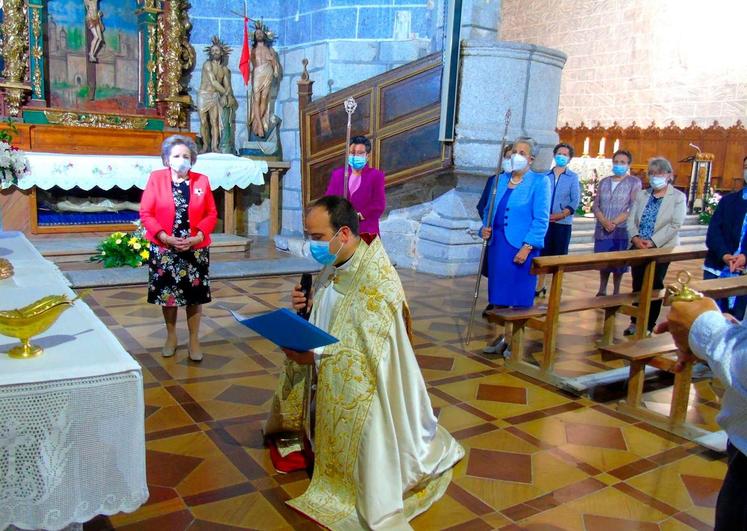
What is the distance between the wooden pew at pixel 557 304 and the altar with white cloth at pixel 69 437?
290 centimetres

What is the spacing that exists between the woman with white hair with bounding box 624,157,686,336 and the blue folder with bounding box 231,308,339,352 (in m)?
3.84

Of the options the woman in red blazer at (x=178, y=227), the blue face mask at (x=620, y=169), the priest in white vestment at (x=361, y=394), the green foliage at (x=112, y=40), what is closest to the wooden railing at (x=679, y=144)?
the blue face mask at (x=620, y=169)

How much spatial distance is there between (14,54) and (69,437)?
25.4ft

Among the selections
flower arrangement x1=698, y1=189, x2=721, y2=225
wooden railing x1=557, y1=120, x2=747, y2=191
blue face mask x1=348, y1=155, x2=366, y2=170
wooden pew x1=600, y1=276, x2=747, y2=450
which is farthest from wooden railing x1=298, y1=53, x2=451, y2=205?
wooden railing x1=557, y1=120, x2=747, y2=191

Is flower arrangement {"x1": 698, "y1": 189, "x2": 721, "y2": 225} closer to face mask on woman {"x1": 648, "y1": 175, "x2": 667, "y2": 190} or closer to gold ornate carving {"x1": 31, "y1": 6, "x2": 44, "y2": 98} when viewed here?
face mask on woman {"x1": 648, "y1": 175, "x2": 667, "y2": 190}

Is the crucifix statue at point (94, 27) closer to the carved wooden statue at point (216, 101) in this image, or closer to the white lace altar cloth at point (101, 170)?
the carved wooden statue at point (216, 101)

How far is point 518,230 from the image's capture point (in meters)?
4.33

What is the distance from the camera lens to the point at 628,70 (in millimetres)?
15055

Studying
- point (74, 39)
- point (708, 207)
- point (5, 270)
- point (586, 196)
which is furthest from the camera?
point (708, 207)

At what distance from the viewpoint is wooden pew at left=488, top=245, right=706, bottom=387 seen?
414 cm

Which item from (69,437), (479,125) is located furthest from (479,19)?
(69,437)

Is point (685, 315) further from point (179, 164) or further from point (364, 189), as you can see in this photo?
point (364, 189)

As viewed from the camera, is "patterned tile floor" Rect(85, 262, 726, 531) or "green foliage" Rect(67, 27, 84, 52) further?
"green foliage" Rect(67, 27, 84, 52)

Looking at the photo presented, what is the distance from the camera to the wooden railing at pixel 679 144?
12.9 metres
